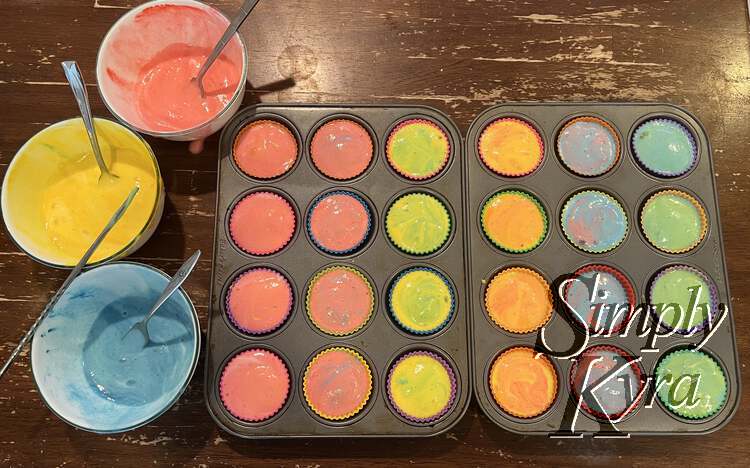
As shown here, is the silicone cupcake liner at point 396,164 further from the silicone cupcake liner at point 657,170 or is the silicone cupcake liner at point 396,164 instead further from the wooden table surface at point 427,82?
the silicone cupcake liner at point 657,170

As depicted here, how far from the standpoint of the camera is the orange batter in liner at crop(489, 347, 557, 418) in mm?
1688

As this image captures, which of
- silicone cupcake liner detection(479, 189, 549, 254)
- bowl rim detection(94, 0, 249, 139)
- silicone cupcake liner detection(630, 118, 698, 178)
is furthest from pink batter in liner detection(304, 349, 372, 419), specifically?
silicone cupcake liner detection(630, 118, 698, 178)

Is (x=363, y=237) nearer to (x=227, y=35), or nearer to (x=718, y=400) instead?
(x=227, y=35)

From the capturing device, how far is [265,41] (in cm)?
196

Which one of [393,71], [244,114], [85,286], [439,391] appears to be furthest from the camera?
[393,71]

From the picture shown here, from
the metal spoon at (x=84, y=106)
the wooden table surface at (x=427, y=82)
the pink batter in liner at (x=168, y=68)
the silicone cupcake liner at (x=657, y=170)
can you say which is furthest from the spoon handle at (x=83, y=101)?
the silicone cupcake liner at (x=657, y=170)

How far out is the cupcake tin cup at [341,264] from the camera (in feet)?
5.45

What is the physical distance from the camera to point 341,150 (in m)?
1.83

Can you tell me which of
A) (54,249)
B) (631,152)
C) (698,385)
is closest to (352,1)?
(631,152)

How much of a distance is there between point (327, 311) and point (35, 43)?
141 cm

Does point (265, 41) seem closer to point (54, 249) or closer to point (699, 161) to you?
point (54, 249)

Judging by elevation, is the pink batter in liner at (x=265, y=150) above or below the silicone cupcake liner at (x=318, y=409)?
above

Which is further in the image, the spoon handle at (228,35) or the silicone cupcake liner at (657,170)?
the silicone cupcake liner at (657,170)

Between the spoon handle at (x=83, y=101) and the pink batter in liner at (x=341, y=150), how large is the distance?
653 millimetres
